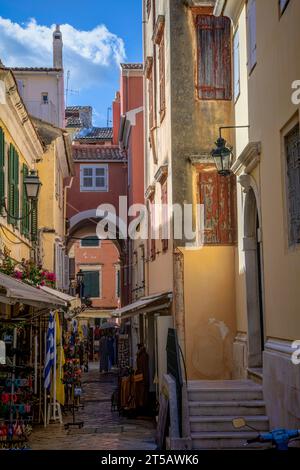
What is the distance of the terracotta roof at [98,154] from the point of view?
3525 cm

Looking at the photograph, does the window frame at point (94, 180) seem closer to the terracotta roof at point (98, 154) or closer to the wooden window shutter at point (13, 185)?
the terracotta roof at point (98, 154)

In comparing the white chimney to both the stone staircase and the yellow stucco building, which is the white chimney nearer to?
the yellow stucco building

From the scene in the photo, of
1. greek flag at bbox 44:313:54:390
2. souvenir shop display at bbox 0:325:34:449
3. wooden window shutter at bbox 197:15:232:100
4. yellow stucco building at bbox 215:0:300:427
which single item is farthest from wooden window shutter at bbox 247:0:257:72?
greek flag at bbox 44:313:54:390

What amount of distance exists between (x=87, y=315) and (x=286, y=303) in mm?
44181

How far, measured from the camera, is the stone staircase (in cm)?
1066

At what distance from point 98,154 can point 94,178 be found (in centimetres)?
119

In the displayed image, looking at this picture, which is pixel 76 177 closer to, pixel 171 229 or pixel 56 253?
pixel 56 253

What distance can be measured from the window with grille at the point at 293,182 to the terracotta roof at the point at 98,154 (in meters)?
25.3

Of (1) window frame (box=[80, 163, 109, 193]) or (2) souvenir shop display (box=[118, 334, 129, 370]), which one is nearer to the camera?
(2) souvenir shop display (box=[118, 334, 129, 370])

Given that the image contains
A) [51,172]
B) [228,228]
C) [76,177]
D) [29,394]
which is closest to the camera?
[29,394]

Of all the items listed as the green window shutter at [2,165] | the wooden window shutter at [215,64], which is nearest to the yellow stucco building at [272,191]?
the wooden window shutter at [215,64]

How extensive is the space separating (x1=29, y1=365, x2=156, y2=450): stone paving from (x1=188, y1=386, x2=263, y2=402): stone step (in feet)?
4.65

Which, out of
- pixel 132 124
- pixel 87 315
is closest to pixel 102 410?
pixel 132 124
